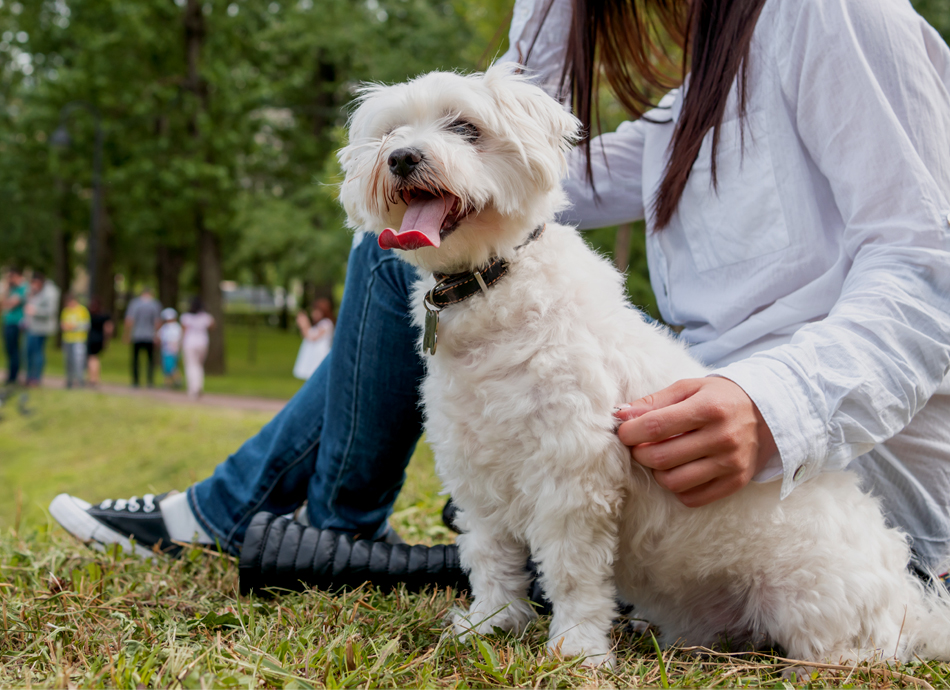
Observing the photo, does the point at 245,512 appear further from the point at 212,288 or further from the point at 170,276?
the point at 170,276

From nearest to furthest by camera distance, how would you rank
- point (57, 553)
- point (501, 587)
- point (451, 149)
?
point (451, 149) < point (501, 587) < point (57, 553)

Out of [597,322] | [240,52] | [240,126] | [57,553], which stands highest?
[240,52]

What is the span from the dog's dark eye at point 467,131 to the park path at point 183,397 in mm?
10915

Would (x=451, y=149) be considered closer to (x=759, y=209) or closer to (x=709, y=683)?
(x=759, y=209)

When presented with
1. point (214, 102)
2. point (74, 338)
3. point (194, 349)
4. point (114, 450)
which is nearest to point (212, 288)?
point (214, 102)

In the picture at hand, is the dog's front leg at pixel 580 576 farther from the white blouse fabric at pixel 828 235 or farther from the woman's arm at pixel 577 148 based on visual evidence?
the woman's arm at pixel 577 148

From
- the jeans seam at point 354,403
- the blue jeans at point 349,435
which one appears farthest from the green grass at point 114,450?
the jeans seam at point 354,403

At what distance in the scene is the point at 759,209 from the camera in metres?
2.16

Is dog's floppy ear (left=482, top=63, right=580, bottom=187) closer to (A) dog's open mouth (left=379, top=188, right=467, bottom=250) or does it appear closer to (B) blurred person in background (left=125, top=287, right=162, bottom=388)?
(A) dog's open mouth (left=379, top=188, right=467, bottom=250)

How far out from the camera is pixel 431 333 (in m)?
2.03

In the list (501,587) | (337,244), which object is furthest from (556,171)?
(337,244)

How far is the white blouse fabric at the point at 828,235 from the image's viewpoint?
5.88ft

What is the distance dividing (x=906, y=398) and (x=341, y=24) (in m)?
19.6

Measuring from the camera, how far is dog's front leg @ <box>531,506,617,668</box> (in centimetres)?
189
